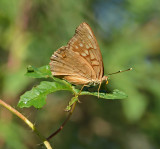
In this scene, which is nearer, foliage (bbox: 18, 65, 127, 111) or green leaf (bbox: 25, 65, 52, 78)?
foliage (bbox: 18, 65, 127, 111)

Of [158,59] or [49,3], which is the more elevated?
[49,3]

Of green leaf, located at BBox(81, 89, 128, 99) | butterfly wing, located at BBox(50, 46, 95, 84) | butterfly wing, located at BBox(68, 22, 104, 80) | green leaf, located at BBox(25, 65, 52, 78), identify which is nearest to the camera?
green leaf, located at BBox(81, 89, 128, 99)

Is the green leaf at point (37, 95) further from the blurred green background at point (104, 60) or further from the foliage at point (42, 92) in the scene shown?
the blurred green background at point (104, 60)

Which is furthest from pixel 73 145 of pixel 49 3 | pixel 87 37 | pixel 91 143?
pixel 87 37

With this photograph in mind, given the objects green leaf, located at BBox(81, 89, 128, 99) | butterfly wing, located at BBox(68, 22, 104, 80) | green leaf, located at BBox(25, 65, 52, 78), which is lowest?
green leaf, located at BBox(81, 89, 128, 99)

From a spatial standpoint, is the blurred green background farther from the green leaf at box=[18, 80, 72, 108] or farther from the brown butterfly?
the green leaf at box=[18, 80, 72, 108]

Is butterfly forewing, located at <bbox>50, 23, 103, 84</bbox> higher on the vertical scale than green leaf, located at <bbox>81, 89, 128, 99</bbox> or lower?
higher

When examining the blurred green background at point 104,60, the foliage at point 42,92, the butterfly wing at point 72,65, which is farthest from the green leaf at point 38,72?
the blurred green background at point 104,60

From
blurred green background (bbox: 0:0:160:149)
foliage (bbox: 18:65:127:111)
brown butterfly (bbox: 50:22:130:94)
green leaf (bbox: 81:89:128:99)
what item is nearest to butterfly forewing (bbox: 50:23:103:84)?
brown butterfly (bbox: 50:22:130:94)

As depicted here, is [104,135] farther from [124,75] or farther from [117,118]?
[124,75]
